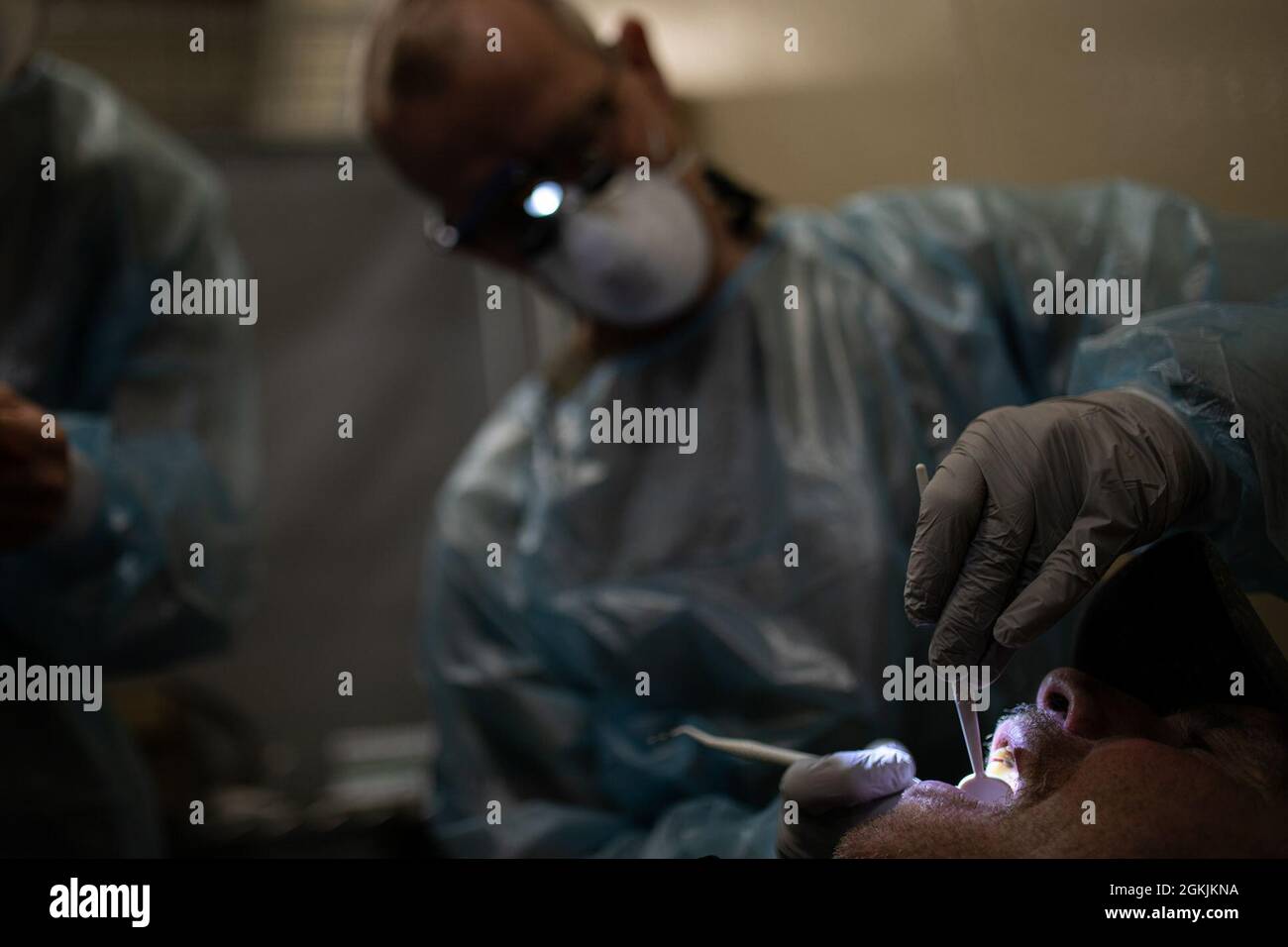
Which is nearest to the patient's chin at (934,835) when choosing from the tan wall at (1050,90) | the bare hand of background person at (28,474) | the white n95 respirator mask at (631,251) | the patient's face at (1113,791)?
the patient's face at (1113,791)

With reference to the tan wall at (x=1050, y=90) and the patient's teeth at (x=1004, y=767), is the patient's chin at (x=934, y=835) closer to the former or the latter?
the patient's teeth at (x=1004, y=767)

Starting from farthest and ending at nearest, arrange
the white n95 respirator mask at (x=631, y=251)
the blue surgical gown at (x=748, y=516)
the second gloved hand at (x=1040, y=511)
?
the white n95 respirator mask at (x=631, y=251)
the blue surgical gown at (x=748, y=516)
the second gloved hand at (x=1040, y=511)

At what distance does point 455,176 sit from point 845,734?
71 cm

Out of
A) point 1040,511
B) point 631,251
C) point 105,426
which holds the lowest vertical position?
point 1040,511

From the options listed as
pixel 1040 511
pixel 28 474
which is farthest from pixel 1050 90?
pixel 28 474

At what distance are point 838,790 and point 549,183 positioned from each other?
0.69 meters

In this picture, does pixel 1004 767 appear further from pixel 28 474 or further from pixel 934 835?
pixel 28 474

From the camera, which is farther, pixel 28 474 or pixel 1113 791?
pixel 28 474

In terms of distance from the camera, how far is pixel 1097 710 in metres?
0.55

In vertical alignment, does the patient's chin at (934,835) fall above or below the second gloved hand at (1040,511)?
below

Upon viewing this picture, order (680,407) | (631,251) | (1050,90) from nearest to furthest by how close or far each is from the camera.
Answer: (1050,90) < (631,251) < (680,407)

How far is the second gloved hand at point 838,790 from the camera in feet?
1.82

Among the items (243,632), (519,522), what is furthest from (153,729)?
(519,522)

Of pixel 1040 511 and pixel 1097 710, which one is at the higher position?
pixel 1040 511
